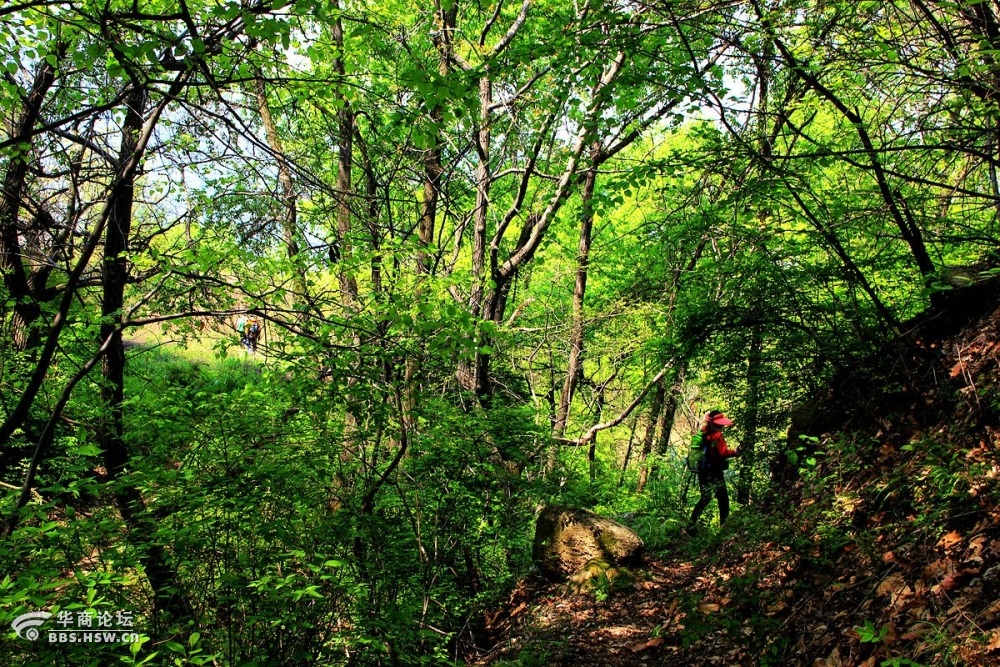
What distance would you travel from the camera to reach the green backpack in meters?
8.32

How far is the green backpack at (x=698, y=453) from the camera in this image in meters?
8.32

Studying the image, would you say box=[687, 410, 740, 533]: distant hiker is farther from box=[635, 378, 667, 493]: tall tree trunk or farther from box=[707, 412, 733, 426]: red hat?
box=[635, 378, 667, 493]: tall tree trunk

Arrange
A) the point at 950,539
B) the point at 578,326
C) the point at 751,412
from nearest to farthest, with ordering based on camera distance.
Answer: the point at 950,539
the point at 751,412
the point at 578,326

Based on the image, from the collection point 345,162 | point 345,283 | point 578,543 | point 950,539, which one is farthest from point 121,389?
point 950,539

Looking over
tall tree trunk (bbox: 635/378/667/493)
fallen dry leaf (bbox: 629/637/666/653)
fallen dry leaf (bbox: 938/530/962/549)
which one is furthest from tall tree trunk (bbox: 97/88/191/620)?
tall tree trunk (bbox: 635/378/667/493)

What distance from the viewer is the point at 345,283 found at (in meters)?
6.57

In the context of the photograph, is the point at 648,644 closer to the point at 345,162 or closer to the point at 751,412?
the point at 751,412

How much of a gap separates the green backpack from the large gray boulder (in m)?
1.48

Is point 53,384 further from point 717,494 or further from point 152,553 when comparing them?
point 717,494

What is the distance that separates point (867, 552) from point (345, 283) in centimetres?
532

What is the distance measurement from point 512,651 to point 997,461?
176 inches

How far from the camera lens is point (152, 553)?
13.1 feet

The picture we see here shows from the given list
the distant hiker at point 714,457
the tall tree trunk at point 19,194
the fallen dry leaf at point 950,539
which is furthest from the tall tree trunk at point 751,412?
the tall tree trunk at point 19,194

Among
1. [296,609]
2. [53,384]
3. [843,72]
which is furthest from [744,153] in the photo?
[53,384]
